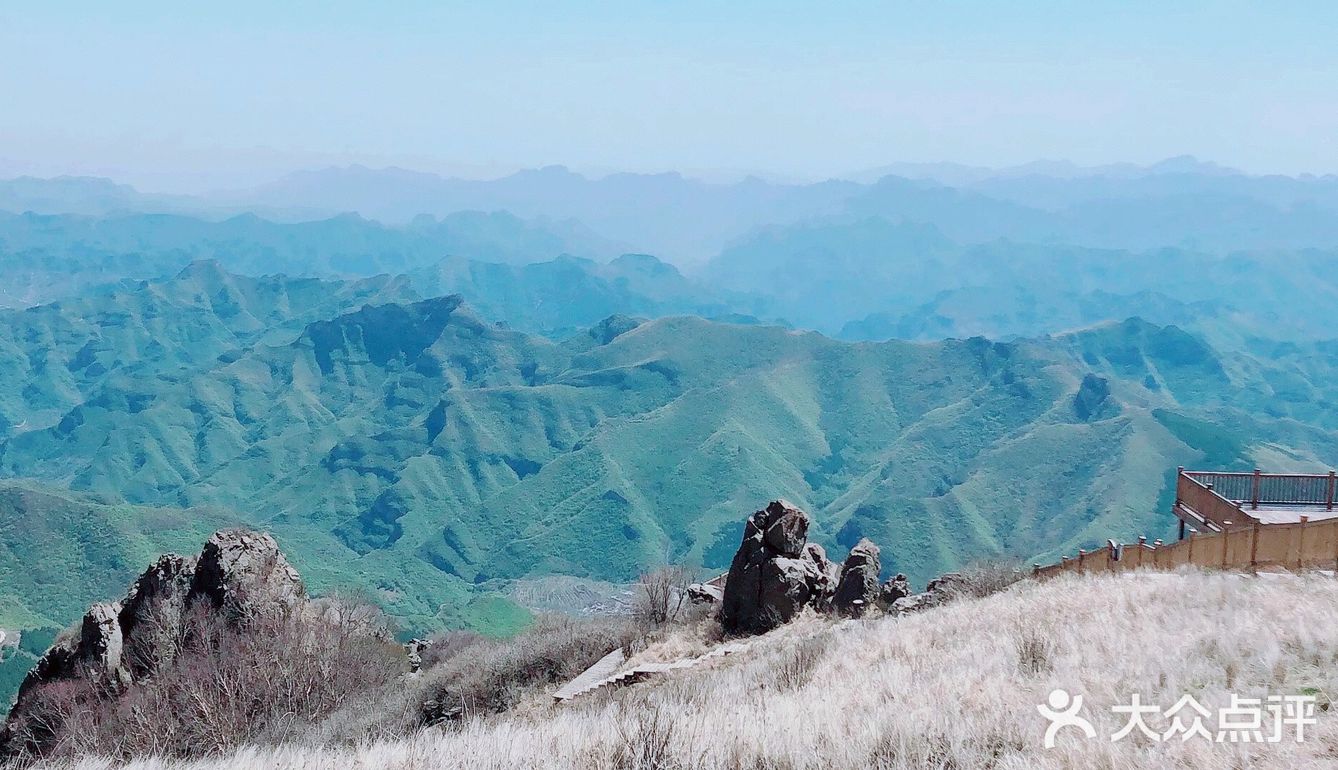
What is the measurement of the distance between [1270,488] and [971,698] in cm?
1819

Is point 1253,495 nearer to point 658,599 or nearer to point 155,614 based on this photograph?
point 658,599

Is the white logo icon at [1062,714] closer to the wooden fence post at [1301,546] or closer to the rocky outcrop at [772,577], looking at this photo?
the wooden fence post at [1301,546]

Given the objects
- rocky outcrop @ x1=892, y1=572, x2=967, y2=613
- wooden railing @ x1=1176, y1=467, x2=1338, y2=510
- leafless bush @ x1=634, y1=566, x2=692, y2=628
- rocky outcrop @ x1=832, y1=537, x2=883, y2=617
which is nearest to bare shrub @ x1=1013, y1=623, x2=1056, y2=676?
rocky outcrop @ x1=892, y1=572, x2=967, y2=613

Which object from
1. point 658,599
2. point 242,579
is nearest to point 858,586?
point 658,599

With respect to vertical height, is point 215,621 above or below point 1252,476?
below

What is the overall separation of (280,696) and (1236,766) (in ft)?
60.6

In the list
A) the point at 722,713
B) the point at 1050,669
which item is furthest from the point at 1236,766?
the point at 722,713

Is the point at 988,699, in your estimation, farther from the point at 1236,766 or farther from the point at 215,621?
the point at 215,621

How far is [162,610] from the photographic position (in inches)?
987

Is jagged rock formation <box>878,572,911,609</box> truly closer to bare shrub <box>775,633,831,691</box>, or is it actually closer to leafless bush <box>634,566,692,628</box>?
leafless bush <box>634,566,692,628</box>

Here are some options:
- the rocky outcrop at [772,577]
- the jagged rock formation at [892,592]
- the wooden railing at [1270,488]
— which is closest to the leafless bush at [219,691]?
the rocky outcrop at [772,577]

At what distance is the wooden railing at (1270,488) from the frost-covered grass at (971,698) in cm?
953

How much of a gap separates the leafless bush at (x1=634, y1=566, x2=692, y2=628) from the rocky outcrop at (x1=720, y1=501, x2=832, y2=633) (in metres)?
A: 2.64

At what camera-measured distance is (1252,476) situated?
23312 millimetres
